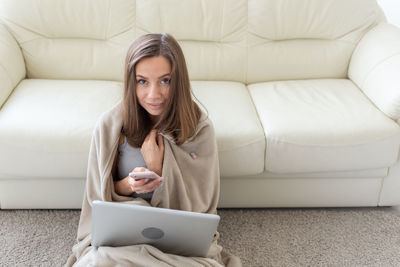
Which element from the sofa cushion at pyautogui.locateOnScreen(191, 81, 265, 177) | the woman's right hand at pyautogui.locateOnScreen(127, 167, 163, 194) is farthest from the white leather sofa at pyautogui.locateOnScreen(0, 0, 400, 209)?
the woman's right hand at pyautogui.locateOnScreen(127, 167, 163, 194)

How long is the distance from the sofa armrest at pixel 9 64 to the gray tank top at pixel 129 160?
0.69m

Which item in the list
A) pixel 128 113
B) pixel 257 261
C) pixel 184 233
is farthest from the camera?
pixel 257 261

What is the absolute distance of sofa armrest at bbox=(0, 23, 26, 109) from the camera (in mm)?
1901

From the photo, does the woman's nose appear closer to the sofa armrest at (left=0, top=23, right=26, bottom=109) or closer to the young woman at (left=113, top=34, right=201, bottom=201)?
the young woman at (left=113, top=34, right=201, bottom=201)

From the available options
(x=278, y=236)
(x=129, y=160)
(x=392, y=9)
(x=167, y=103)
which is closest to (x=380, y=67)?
(x=392, y=9)

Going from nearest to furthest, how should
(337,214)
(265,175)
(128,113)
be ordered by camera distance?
1. (128,113)
2. (265,175)
3. (337,214)

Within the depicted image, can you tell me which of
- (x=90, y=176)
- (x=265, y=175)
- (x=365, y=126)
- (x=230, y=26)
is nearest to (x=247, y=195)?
(x=265, y=175)

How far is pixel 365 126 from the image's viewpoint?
5.81 ft

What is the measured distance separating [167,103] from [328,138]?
2.38ft

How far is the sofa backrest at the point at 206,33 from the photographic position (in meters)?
2.11

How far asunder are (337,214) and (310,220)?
0.14 meters

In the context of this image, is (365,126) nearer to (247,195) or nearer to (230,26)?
(247,195)

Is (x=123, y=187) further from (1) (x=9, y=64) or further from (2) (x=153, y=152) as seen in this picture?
(1) (x=9, y=64)

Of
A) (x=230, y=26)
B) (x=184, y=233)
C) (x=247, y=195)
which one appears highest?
(x=230, y=26)
